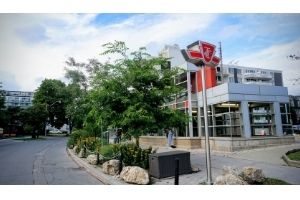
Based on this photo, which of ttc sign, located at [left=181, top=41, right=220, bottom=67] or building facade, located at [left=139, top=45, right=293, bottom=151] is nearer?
ttc sign, located at [left=181, top=41, right=220, bottom=67]

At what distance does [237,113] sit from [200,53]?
323 inches

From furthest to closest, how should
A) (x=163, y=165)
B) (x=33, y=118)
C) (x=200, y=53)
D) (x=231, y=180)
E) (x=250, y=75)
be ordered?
(x=250, y=75) < (x=33, y=118) < (x=163, y=165) < (x=200, y=53) < (x=231, y=180)

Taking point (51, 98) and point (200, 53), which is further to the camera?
point (51, 98)

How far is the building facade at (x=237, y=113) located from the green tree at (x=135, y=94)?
3.78 m

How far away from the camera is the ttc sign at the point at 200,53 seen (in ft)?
22.2

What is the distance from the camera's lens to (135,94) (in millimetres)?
8609

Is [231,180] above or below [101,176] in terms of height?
above

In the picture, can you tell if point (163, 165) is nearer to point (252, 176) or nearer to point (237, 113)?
point (252, 176)

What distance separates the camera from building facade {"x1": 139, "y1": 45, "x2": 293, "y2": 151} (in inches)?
533

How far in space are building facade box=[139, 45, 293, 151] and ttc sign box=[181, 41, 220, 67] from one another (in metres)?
5.91

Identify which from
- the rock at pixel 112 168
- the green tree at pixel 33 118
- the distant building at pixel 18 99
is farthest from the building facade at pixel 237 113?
the distant building at pixel 18 99

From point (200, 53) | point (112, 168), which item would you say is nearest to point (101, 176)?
point (112, 168)

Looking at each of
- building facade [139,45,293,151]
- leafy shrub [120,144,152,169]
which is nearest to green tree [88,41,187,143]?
leafy shrub [120,144,152,169]

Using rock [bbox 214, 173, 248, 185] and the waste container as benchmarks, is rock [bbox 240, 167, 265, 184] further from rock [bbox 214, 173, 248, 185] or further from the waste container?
the waste container
